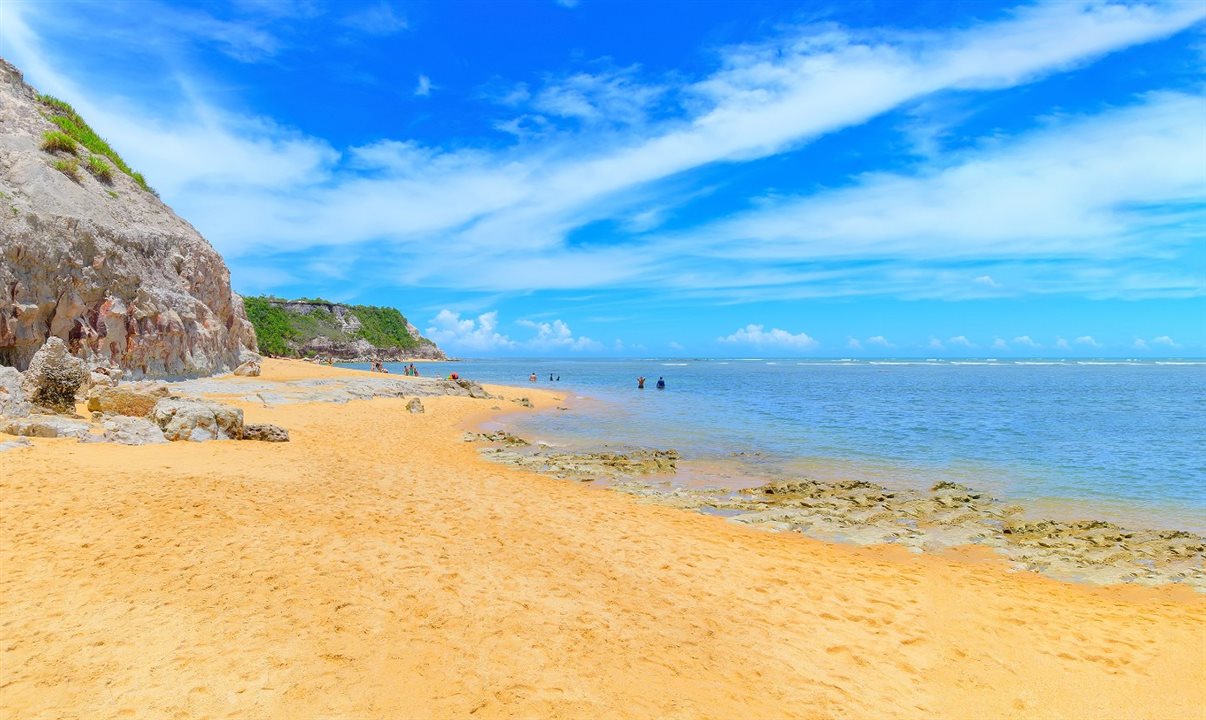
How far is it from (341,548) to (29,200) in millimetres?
25344

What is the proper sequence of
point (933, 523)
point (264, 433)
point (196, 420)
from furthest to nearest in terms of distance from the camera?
1. point (264, 433)
2. point (196, 420)
3. point (933, 523)

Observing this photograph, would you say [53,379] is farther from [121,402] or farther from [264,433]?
[264,433]

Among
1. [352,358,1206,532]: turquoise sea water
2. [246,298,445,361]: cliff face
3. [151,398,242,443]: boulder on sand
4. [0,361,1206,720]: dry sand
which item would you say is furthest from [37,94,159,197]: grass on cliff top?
[246,298,445,361]: cliff face

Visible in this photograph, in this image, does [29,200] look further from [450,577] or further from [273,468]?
[450,577]

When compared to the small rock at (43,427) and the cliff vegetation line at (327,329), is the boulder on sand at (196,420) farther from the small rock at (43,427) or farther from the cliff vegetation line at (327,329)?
the cliff vegetation line at (327,329)

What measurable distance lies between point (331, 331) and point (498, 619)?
5410 inches

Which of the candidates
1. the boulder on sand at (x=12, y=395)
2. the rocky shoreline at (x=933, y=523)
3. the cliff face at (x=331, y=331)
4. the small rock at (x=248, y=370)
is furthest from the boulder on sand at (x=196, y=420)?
the cliff face at (x=331, y=331)

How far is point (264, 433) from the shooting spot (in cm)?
1633

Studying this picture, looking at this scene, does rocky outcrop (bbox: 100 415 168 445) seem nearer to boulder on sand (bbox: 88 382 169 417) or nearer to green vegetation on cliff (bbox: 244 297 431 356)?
boulder on sand (bbox: 88 382 169 417)

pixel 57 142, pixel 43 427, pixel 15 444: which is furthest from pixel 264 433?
pixel 57 142

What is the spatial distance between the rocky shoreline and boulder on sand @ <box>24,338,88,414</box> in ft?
39.0

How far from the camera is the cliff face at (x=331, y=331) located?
11912 centimetres

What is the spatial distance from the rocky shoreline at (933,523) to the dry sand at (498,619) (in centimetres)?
78

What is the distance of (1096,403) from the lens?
39.3 m
